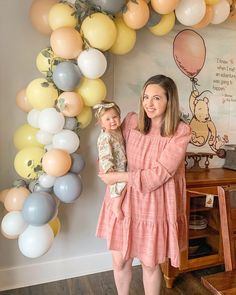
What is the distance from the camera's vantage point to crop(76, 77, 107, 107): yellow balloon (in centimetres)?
167

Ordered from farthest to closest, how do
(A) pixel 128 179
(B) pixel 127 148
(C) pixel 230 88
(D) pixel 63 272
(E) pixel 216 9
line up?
(C) pixel 230 88
(D) pixel 63 272
(E) pixel 216 9
(B) pixel 127 148
(A) pixel 128 179

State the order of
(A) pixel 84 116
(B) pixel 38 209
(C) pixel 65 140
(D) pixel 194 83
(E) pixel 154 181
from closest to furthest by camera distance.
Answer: (E) pixel 154 181
(B) pixel 38 209
(C) pixel 65 140
(A) pixel 84 116
(D) pixel 194 83

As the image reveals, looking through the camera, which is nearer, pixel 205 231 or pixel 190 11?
pixel 190 11

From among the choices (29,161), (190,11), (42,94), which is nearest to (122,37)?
(190,11)

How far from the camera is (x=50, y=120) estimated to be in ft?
5.21

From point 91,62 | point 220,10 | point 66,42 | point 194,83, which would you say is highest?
point 220,10

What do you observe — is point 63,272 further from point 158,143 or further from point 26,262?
point 158,143

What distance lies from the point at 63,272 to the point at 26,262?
0.28 meters

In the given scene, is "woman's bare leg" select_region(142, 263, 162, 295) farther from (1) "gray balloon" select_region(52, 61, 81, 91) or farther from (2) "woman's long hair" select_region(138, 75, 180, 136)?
(1) "gray balloon" select_region(52, 61, 81, 91)

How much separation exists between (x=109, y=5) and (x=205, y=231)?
1718 millimetres

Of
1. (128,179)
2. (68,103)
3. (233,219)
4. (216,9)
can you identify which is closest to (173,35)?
(216,9)

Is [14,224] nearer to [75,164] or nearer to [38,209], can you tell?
[38,209]

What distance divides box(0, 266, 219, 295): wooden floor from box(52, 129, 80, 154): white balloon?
3.34 feet

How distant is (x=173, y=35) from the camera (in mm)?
2193
